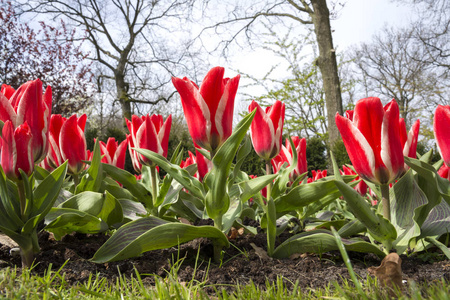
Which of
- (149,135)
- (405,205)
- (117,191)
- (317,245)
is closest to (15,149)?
(149,135)

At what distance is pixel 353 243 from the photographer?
1188 mm

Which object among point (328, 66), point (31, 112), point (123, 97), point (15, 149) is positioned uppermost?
point (123, 97)

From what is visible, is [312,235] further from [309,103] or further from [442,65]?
[442,65]

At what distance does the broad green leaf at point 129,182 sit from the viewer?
160cm

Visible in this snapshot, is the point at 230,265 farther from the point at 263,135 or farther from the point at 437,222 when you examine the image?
the point at 437,222

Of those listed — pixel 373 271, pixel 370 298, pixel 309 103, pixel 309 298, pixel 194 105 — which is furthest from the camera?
pixel 309 103

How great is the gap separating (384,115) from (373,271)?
1.58 feet

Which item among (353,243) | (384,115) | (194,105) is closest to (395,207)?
(353,243)

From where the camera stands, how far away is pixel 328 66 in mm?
11055

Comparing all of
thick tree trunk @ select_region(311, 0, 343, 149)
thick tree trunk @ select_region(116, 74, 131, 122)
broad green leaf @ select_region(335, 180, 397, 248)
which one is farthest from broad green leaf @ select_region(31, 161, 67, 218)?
thick tree trunk @ select_region(116, 74, 131, 122)

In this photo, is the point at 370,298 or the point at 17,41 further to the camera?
the point at 17,41

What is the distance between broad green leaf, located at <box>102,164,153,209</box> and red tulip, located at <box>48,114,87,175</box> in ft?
0.55

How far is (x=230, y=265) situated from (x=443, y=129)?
35.5 inches

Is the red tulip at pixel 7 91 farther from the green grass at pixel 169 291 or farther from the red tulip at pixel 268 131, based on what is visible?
the red tulip at pixel 268 131
